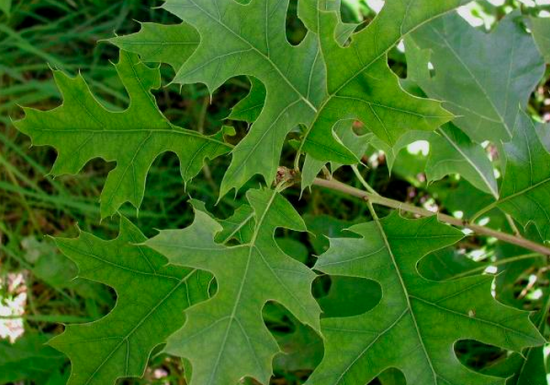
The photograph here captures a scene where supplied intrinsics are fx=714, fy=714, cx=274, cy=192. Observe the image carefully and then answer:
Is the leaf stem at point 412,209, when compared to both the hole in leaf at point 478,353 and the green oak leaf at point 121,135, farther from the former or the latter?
the hole in leaf at point 478,353

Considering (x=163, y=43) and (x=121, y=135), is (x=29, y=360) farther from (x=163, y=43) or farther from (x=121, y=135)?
(x=163, y=43)

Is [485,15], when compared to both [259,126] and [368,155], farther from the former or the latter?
[259,126]

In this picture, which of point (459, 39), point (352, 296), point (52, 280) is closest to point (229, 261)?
point (352, 296)

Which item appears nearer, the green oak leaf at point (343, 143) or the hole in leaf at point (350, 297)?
the green oak leaf at point (343, 143)

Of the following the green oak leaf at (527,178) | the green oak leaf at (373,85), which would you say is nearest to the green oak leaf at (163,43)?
the green oak leaf at (373,85)

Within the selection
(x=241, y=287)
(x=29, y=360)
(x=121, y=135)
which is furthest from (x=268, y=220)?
(x=29, y=360)

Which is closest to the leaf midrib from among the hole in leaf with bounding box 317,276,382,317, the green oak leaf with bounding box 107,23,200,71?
the green oak leaf with bounding box 107,23,200,71
